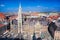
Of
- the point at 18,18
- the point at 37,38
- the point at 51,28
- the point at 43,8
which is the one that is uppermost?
the point at 43,8

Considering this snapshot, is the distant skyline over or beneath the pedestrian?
over

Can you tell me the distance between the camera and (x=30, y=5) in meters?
2.67

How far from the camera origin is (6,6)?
106 inches

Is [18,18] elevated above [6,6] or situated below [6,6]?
below

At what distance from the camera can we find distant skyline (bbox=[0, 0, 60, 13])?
8.66ft

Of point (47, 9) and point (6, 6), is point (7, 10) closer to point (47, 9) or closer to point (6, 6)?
point (6, 6)

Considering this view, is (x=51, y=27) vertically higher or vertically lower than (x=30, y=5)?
lower

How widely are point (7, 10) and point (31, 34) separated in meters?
0.60

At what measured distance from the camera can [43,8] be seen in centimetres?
266

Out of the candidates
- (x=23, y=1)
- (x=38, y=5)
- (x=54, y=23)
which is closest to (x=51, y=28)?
(x=54, y=23)

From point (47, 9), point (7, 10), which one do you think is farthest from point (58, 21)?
point (7, 10)

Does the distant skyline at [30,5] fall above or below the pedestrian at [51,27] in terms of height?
above

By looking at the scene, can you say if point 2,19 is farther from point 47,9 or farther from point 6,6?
point 47,9

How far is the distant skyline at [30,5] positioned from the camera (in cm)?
264
